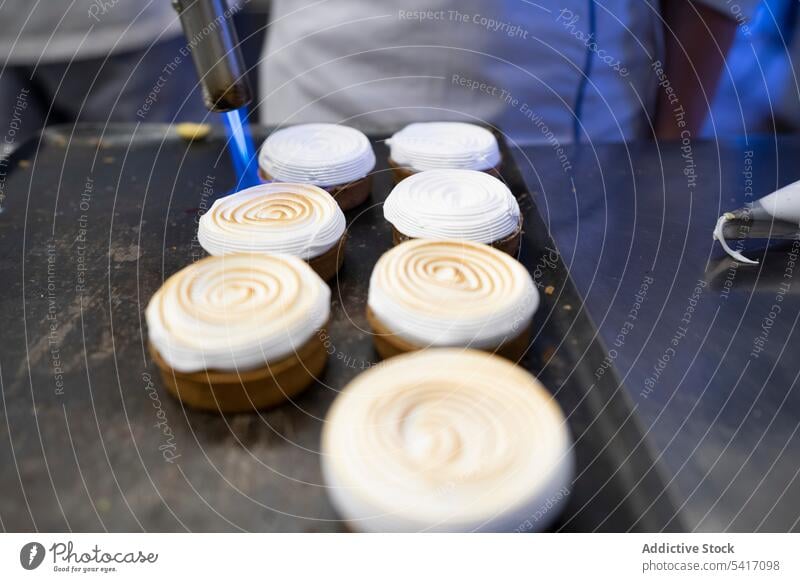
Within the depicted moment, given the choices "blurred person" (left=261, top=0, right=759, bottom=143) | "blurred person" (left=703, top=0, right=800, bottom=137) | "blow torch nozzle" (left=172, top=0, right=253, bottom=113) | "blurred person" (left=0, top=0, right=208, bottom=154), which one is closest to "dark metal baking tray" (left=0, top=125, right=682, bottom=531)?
"blow torch nozzle" (left=172, top=0, right=253, bottom=113)

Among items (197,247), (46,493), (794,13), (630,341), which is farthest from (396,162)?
(794,13)

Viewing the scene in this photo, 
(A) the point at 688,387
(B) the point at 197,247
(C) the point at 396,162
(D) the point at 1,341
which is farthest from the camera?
(C) the point at 396,162

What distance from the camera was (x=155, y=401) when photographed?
0.91 m

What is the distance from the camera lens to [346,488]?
71 cm

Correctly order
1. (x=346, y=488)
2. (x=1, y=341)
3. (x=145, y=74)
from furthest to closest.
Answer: (x=145, y=74), (x=1, y=341), (x=346, y=488)

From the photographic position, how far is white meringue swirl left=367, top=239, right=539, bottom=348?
0.90 metres

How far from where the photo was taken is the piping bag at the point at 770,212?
114 cm

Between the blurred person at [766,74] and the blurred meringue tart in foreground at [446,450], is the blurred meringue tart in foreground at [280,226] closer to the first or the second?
the blurred meringue tart in foreground at [446,450]

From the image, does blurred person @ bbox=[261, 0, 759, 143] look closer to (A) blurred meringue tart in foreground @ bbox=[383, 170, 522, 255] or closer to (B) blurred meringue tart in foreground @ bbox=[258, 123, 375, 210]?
(B) blurred meringue tart in foreground @ bbox=[258, 123, 375, 210]

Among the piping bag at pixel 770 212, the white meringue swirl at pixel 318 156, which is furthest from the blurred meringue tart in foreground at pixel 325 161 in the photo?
the piping bag at pixel 770 212

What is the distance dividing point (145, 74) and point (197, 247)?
99 cm

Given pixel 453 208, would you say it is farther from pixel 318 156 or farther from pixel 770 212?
pixel 770 212

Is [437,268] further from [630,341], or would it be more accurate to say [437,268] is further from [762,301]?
[762,301]

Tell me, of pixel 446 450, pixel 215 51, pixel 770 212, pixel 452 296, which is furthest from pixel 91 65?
pixel 770 212
